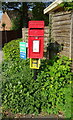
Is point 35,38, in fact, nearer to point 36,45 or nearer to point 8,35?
point 36,45

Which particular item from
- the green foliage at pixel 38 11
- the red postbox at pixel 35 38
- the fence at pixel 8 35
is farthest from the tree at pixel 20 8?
the red postbox at pixel 35 38

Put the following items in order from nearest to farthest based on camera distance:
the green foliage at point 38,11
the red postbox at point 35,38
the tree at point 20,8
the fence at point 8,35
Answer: the red postbox at point 35,38 < the green foliage at point 38,11 < the fence at point 8,35 < the tree at point 20,8

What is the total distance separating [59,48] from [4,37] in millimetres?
13992

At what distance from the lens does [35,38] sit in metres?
4.07

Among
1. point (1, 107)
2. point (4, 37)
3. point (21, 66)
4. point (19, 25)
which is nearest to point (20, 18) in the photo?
point (19, 25)

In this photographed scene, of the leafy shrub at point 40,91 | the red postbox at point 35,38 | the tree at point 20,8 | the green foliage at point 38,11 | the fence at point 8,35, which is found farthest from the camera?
the tree at point 20,8

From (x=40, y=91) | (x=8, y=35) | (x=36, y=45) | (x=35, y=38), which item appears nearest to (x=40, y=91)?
(x=40, y=91)

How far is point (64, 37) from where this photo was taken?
4562 mm

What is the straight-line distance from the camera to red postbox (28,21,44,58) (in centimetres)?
403

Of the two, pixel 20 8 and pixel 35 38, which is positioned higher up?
pixel 20 8

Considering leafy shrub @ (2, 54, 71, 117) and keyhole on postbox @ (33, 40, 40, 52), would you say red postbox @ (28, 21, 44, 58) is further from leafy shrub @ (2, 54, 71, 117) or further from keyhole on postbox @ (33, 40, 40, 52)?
leafy shrub @ (2, 54, 71, 117)

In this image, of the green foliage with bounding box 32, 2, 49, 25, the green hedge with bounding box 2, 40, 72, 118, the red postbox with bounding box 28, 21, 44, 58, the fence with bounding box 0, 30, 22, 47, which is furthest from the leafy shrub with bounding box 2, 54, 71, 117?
the green foliage with bounding box 32, 2, 49, 25

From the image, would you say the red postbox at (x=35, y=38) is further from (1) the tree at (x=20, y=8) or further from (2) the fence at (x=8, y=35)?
(1) the tree at (x=20, y=8)

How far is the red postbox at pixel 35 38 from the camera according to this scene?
4027 mm
